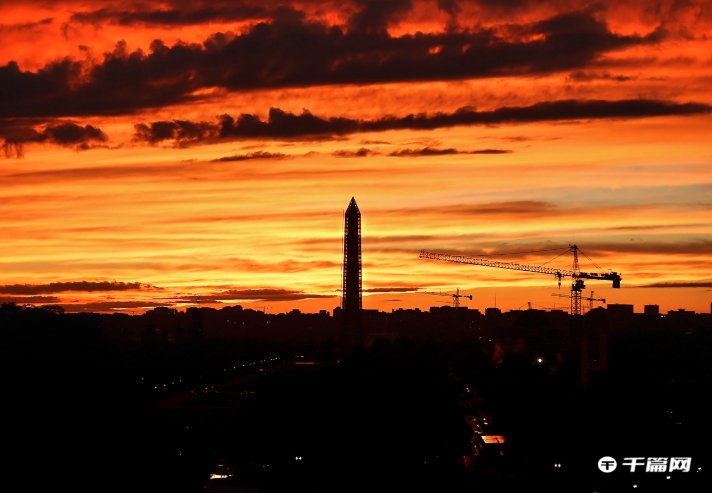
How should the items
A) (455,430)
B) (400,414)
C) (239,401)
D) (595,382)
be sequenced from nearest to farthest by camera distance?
(455,430)
(400,414)
(239,401)
(595,382)

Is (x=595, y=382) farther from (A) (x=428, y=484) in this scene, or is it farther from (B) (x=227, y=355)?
(B) (x=227, y=355)

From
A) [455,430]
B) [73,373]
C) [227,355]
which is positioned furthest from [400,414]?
[227,355]

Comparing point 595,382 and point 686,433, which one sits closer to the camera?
point 686,433

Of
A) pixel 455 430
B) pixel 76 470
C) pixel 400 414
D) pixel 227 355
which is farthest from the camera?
pixel 227 355

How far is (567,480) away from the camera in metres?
62.7

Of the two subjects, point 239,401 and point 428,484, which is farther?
point 239,401

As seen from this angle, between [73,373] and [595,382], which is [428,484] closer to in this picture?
[73,373]

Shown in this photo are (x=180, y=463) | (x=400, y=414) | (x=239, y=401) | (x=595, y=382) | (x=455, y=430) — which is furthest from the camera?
(x=595, y=382)

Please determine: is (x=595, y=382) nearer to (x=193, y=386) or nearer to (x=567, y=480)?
(x=193, y=386)

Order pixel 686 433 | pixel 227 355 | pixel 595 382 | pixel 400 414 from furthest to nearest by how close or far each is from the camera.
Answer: pixel 227 355
pixel 595 382
pixel 400 414
pixel 686 433

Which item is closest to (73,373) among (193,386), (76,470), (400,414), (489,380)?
(400,414)

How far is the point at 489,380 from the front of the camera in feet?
488

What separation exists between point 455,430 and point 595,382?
132 ft

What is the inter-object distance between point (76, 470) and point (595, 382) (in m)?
71.0
